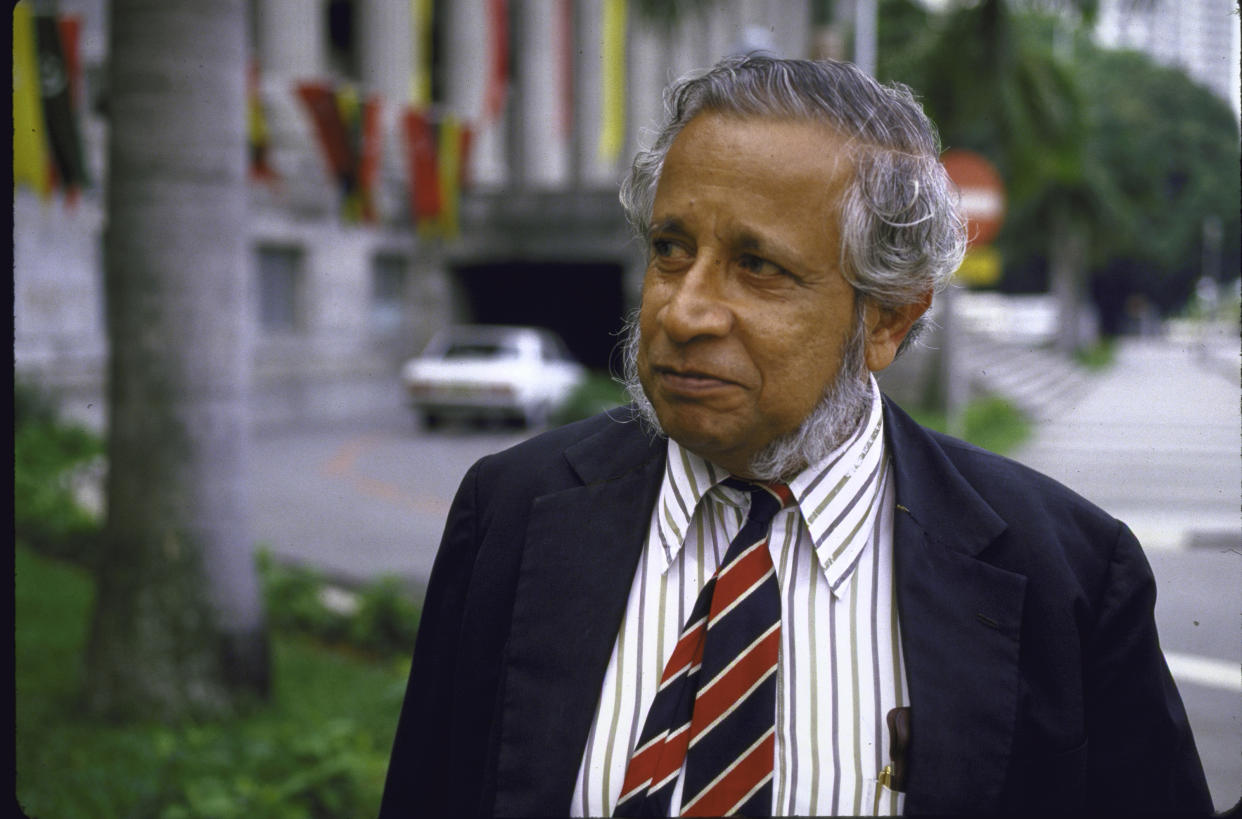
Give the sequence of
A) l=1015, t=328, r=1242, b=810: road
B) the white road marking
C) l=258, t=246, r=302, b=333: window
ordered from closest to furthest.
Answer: l=1015, t=328, r=1242, b=810: road → the white road marking → l=258, t=246, r=302, b=333: window

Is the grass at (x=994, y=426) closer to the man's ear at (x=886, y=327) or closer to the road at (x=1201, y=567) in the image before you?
the road at (x=1201, y=567)

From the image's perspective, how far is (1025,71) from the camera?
648 inches

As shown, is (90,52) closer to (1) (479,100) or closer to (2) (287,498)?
(2) (287,498)

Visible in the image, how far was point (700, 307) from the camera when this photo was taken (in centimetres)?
158

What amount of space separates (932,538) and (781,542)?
0.21 metres

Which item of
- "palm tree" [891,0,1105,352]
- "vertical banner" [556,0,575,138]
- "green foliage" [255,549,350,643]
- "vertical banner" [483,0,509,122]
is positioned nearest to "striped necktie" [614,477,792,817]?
"palm tree" [891,0,1105,352]

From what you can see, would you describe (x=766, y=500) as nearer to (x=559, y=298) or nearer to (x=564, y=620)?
(x=564, y=620)

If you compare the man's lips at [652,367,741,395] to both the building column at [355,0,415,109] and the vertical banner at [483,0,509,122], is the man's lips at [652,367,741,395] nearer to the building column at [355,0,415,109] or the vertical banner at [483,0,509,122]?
the vertical banner at [483,0,509,122]

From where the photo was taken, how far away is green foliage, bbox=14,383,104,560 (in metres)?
8.83

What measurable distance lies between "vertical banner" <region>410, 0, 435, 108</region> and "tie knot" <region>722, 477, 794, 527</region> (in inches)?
839

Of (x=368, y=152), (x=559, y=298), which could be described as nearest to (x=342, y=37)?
(x=559, y=298)

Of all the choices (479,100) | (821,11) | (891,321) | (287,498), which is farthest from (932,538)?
(479,100)

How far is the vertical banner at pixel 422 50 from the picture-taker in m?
24.2

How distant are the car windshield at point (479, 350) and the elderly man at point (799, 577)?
15.6 m
